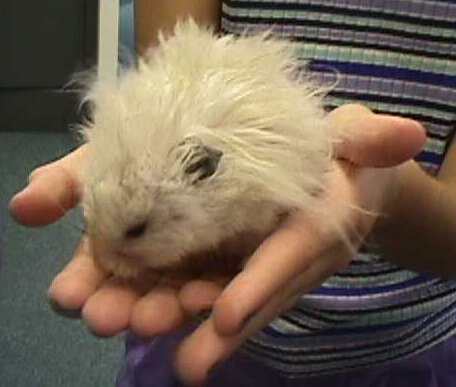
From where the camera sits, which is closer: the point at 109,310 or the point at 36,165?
the point at 109,310

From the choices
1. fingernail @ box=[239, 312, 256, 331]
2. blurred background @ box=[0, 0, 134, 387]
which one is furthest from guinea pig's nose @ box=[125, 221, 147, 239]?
blurred background @ box=[0, 0, 134, 387]

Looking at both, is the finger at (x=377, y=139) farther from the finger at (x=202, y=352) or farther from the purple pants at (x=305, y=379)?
the purple pants at (x=305, y=379)

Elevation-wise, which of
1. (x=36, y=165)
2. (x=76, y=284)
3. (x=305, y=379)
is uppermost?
(x=76, y=284)

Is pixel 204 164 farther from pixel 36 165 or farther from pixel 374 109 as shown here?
pixel 36 165

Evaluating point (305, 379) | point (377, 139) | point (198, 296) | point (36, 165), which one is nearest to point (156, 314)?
point (198, 296)

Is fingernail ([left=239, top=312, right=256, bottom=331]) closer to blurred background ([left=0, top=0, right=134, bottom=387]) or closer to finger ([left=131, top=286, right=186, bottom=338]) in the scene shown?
finger ([left=131, top=286, right=186, bottom=338])

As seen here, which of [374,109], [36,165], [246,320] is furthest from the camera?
[36,165]
